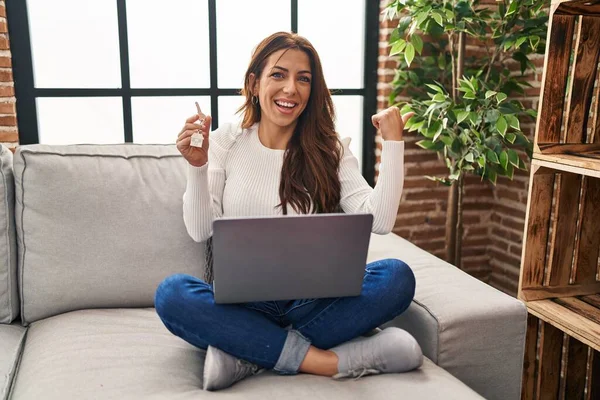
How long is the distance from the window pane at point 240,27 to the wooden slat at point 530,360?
147 cm

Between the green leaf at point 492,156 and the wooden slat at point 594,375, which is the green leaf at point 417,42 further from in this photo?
the wooden slat at point 594,375

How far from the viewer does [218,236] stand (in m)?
1.14

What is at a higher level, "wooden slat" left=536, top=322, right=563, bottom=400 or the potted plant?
the potted plant

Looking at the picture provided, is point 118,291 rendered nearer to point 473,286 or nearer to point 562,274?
point 473,286

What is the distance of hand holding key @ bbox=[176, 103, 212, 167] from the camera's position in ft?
4.63

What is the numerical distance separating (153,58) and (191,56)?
0.51ft

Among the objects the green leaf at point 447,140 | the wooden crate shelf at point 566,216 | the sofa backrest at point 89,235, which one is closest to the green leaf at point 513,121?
the green leaf at point 447,140

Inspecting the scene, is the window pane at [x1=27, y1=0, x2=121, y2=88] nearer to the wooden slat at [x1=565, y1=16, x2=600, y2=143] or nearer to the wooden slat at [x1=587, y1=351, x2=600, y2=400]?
the wooden slat at [x1=565, y1=16, x2=600, y2=143]

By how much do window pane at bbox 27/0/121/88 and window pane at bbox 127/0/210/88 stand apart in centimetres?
→ 8

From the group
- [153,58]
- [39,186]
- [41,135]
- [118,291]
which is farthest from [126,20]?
[118,291]

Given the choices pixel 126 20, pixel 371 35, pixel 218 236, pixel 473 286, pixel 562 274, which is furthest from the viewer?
pixel 371 35

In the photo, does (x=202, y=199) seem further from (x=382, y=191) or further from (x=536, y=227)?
(x=536, y=227)

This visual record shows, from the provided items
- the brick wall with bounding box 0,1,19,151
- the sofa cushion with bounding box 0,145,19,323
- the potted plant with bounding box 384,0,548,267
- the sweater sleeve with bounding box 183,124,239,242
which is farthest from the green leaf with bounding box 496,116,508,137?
the brick wall with bounding box 0,1,19,151

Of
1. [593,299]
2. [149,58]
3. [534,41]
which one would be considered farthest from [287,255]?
[149,58]
